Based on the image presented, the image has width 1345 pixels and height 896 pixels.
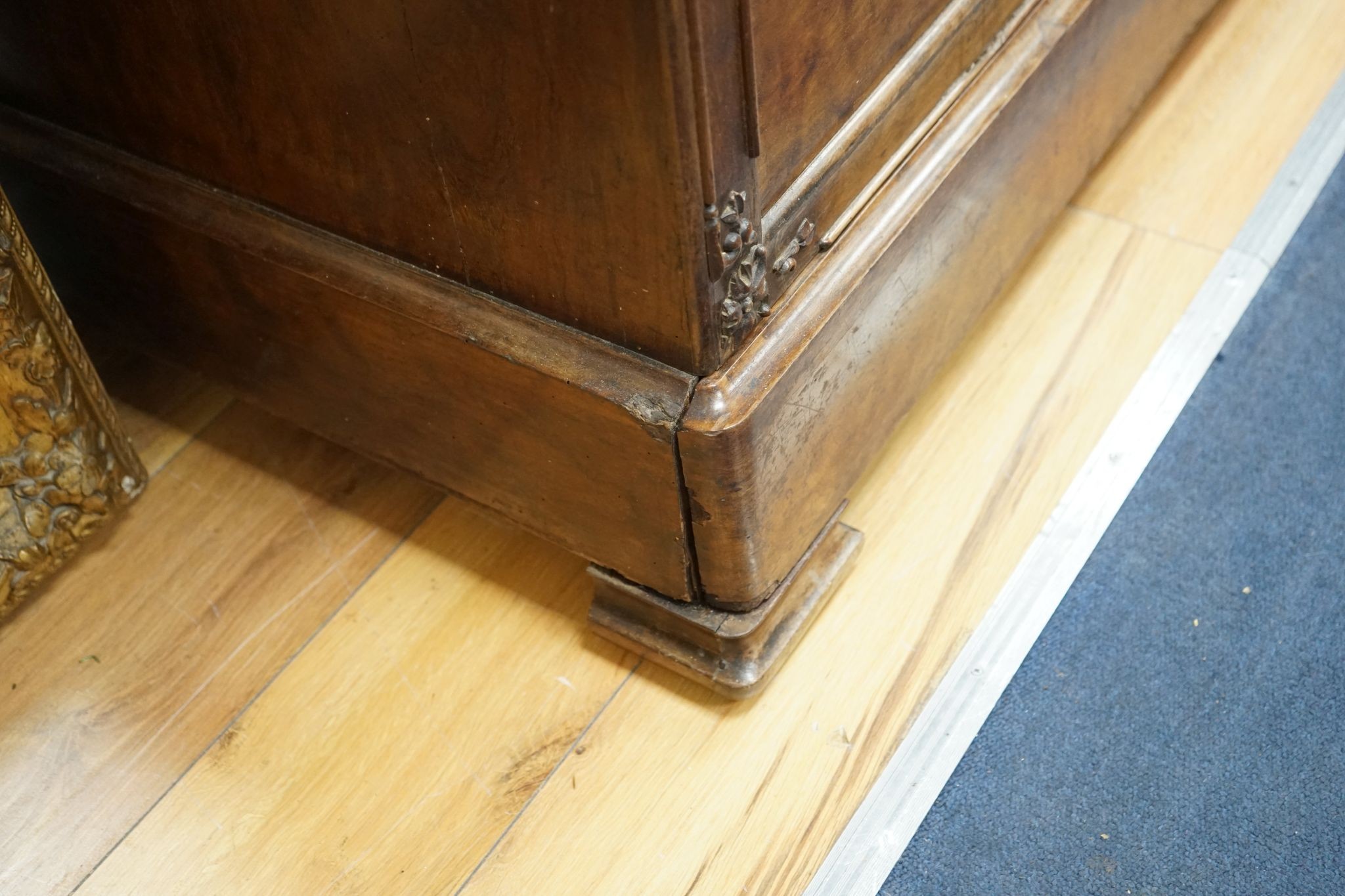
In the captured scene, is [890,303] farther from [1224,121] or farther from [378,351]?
[1224,121]

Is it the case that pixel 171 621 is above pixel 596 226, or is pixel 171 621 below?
below

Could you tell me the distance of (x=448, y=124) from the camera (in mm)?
572

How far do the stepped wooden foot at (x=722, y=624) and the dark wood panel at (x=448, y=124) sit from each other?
179mm

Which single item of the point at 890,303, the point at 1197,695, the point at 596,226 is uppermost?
the point at 596,226

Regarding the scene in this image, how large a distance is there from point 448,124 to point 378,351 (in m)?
0.18

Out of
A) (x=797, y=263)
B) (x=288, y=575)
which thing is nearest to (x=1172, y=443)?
(x=797, y=263)

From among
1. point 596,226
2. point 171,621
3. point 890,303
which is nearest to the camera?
point 596,226

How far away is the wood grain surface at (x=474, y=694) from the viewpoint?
2.35 ft

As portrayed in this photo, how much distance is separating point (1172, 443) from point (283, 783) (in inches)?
24.0

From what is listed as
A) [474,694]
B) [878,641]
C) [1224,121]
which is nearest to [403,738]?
[474,694]

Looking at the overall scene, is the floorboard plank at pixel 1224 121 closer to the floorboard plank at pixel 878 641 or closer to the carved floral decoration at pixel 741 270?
the floorboard plank at pixel 878 641

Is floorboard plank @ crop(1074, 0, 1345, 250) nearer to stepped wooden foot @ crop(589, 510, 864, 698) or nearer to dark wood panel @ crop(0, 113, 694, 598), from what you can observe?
stepped wooden foot @ crop(589, 510, 864, 698)

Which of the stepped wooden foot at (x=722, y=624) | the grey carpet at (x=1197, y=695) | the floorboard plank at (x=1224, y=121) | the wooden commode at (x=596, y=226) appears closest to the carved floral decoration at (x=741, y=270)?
the wooden commode at (x=596, y=226)

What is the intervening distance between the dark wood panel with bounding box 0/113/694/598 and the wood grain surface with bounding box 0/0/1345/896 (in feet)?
0.30
